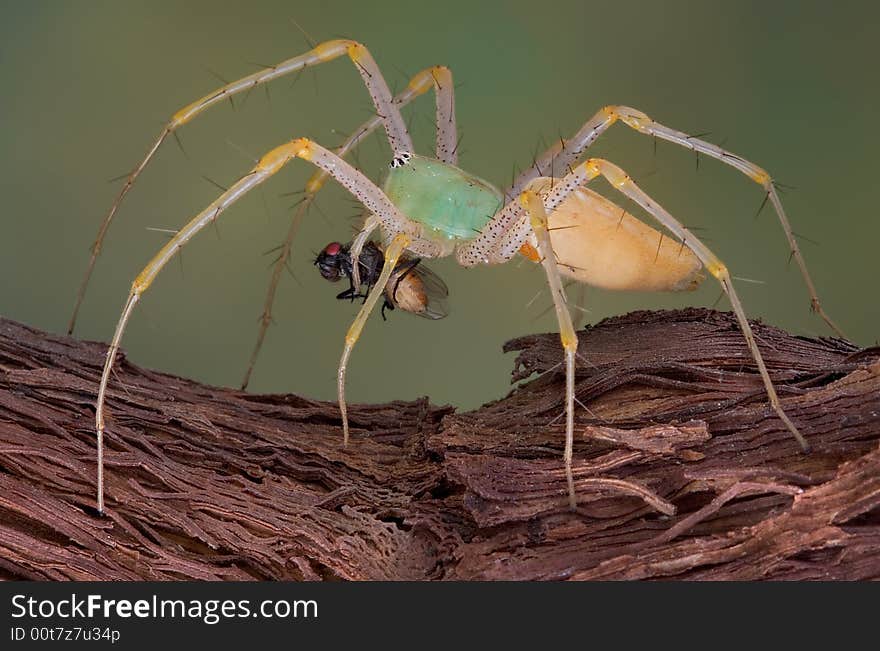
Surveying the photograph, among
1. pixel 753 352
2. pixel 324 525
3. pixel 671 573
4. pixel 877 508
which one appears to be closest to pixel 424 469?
pixel 324 525

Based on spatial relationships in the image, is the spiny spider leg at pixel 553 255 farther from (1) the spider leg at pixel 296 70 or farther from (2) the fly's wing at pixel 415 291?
(1) the spider leg at pixel 296 70

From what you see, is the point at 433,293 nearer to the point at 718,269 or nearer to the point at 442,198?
the point at 442,198

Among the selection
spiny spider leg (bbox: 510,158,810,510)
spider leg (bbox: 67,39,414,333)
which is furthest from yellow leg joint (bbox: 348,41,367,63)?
spiny spider leg (bbox: 510,158,810,510)

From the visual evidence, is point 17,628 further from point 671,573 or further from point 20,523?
point 671,573

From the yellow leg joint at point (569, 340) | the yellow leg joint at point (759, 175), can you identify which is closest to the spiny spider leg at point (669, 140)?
the yellow leg joint at point (759, 175)

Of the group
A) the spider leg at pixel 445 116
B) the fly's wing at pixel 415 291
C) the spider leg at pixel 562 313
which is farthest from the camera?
the spider leg at pixel 445 116

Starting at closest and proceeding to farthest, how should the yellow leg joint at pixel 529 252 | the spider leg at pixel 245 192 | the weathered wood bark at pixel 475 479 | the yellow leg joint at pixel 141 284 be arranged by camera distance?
1. the weathered wood bark at pixel 475 479
2. the spider leg at pixel 245 192
3. the yellow leg joint at pixel 141 284
4. the yellow leg joint at pixel 529 252

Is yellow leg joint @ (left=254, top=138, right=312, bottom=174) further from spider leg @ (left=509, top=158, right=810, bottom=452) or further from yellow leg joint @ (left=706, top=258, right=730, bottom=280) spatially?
yellow leg joint @ (left=706, top=258, right=730, bottom=280)
